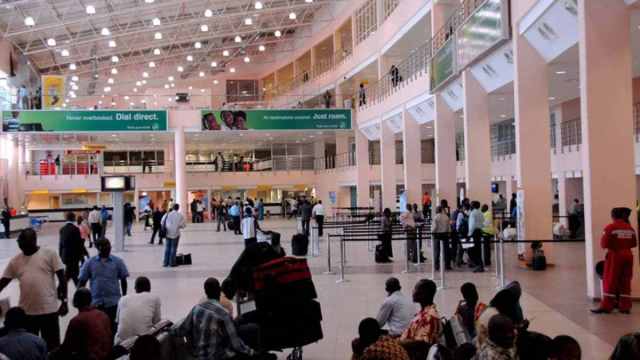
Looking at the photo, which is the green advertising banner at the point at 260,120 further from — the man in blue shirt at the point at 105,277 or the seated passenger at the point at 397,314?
the seated passenger at the point at 397,314

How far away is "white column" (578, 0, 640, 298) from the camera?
1106cm

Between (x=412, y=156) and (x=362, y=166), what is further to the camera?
(x=362, y=166)

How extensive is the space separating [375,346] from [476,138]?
633 inches

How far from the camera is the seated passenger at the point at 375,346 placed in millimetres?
5020

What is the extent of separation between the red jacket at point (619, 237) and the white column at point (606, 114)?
3.64ft

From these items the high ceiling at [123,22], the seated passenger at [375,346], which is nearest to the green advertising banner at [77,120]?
the high ceiling at [123,22]

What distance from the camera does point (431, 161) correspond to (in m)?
47.1

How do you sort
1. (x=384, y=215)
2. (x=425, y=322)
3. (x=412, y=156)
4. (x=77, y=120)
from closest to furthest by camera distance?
(x=425, y=322), (x=384, y=215), (x=412, y=156), (x=77, y=120)

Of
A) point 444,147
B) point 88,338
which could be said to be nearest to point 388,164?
point 444,147

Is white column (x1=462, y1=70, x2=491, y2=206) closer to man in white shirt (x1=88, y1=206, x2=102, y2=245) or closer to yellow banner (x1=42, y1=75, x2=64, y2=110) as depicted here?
man in white shirt (x1=88, y1=206, x2=102, y2=245)

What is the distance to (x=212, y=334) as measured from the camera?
6094 millimetres

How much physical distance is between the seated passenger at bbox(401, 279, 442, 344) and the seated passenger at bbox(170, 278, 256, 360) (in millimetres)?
1503

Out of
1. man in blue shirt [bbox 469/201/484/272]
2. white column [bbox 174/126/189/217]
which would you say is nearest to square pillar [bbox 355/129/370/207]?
white column [bbox 174/126/189/217]

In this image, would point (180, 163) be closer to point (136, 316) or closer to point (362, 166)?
point (362, 166)
